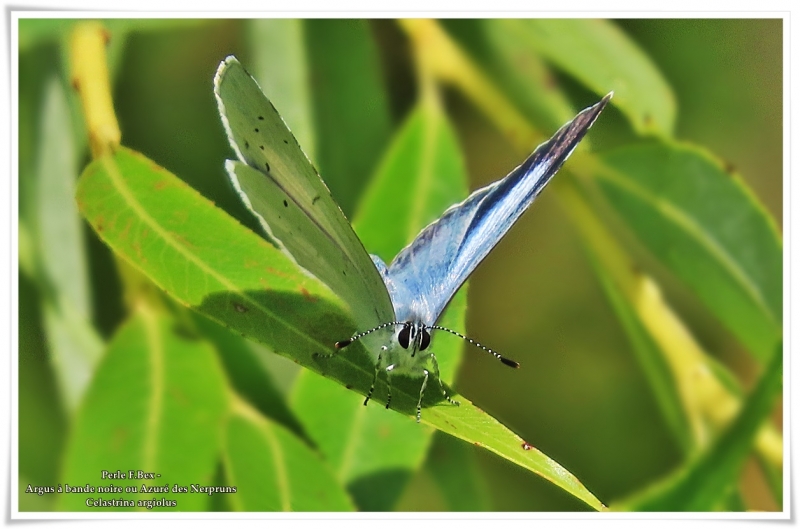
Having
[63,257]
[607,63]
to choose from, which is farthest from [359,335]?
[607,63]

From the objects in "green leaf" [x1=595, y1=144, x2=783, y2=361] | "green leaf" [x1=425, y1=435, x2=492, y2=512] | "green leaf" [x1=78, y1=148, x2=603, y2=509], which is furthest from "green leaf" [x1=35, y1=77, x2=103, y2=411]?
"green leaf" [x1=595, y1=144, x2=783, y2=361]

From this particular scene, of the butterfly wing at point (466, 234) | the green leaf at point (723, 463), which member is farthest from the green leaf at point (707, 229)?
the butterfly wing at point (466, 234)

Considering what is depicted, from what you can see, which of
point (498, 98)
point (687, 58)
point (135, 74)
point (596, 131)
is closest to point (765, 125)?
point (687, 58)

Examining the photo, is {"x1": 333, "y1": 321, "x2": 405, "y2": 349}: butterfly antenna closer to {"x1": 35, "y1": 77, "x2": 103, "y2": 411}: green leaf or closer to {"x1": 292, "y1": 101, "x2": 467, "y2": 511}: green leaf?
{"x1": 292, "y1": 101, "x2": 467, "y2": 511}: green leaf

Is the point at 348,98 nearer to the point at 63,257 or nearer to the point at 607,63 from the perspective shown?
the point at 607,63

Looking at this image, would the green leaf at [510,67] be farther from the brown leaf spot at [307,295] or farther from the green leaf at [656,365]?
the brown leaf spot at [307,295]
